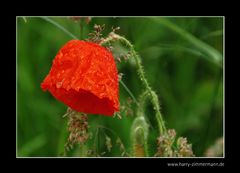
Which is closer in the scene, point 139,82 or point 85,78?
point 85,78

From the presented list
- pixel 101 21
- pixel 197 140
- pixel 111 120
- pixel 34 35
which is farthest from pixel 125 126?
pixel 34 35

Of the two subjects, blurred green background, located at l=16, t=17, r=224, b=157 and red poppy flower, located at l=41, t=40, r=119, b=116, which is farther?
blurred green background, located at l=16, t=17, r=224, b=157

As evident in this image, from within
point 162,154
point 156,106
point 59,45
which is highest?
point 59,45

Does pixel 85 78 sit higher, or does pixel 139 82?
pixel 139 82

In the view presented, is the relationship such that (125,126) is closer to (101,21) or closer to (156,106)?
(101,21)

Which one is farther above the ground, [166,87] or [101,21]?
[101,21]
